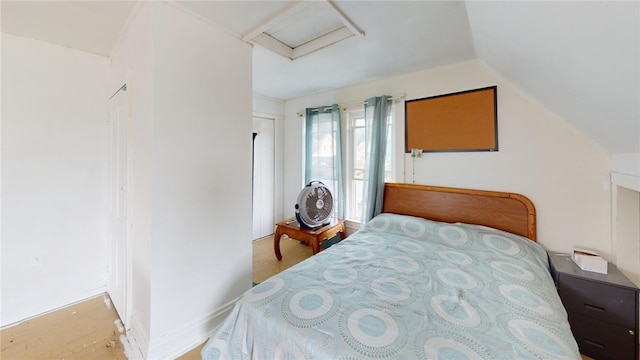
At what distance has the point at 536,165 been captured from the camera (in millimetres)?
2055

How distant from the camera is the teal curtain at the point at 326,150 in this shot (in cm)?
327

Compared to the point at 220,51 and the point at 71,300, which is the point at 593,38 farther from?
the point at 71,300

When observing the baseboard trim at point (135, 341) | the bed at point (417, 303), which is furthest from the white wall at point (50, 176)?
the bed at point (417, 303)

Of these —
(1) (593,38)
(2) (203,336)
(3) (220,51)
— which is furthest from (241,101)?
(1) (593,38)

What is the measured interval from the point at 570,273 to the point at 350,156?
7.65 feet

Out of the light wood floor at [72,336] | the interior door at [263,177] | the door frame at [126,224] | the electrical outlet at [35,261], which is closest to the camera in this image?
the light wood floor at [72,336]

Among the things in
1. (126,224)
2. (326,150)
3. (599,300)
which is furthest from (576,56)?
(126,224)

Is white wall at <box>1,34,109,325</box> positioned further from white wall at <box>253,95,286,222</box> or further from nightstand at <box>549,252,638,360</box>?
nightstand at <box>549,252,638,360</box>

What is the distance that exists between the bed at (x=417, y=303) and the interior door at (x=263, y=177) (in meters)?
2.10

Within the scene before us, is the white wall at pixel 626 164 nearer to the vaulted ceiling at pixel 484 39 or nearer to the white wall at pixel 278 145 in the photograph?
the vaulted ceiling at pixel 484 39

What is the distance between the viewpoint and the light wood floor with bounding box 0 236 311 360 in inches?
62.1

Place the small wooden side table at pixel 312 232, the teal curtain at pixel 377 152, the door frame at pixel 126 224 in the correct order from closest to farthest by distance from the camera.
Result: the door frame at pixel 126 224 < the small wooden side table at pixel 312 232 < the teal curtain at pixel 377 152

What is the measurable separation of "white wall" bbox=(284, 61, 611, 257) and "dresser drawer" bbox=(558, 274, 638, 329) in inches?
18.6

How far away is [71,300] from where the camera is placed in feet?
6.96
